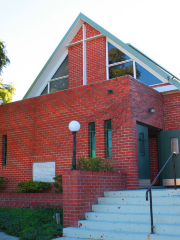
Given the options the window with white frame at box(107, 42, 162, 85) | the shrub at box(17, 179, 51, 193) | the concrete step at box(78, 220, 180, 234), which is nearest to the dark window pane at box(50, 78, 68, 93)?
the window with white frame at box(107, 42, 162, 85)

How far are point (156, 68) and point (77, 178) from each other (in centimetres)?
571

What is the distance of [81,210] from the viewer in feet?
23.5

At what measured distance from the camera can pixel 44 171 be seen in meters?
11.0

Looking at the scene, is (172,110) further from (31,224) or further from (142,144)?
(31,224)

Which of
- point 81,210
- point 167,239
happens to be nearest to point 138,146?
point 81,210

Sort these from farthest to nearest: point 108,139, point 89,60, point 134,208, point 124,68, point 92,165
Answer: point 89,60 < point 124,68 < point 108,139 < point 92,165 < point 134,208

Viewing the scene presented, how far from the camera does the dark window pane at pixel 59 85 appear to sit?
13574mm

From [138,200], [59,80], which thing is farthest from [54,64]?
[138,200]

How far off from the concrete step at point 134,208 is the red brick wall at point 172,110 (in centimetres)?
494

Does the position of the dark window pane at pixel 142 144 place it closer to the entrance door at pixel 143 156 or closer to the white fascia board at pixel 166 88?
the entrance door at pixel 143 156

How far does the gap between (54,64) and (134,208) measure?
8.76 m

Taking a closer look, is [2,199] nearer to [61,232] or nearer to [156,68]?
[61,232]

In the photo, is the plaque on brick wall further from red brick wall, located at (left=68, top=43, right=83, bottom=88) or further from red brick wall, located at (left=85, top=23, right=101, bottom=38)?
red brick wall, located at (left=85, top=23, right=101, bottom=38)

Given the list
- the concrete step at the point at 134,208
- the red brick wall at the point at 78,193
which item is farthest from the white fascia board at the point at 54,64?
the concrete step at the point at 134,208
